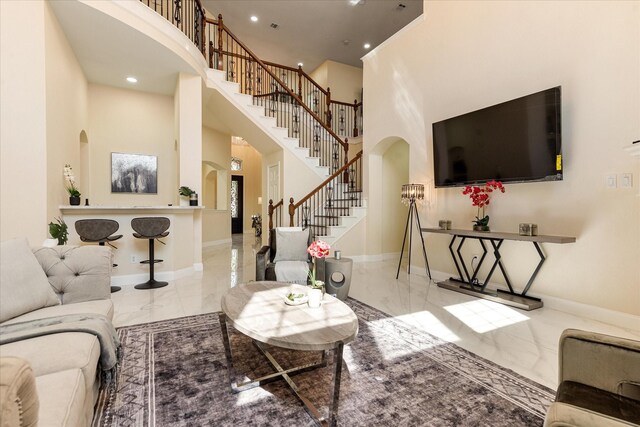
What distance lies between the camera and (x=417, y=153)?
5277mm

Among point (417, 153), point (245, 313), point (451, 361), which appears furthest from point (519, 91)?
point (245, 313)

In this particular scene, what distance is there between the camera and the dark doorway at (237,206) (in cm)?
1295

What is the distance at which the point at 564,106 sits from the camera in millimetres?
3414

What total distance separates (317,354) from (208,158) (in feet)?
23.7

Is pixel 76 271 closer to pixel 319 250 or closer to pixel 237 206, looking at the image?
pixel 319 250

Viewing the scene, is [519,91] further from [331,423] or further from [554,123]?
[331,423]

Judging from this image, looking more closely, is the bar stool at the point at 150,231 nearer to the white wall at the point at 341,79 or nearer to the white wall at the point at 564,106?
the white wall at the point at 564,106

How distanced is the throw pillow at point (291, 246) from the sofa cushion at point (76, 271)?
6.62 feet

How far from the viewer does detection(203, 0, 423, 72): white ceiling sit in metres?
7.32

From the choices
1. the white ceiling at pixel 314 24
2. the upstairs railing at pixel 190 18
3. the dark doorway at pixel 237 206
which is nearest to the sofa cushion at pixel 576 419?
the upstairs railing at pixel 190 18

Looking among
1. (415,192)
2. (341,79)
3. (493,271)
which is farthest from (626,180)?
(341,79)

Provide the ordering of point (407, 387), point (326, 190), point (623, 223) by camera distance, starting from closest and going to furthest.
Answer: point (407, 387)
point (623, 223)
point (326, 190)

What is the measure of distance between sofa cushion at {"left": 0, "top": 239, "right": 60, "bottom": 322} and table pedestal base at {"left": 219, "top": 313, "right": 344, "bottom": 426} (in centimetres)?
119

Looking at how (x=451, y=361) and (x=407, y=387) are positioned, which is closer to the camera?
(x=407, y=387)
